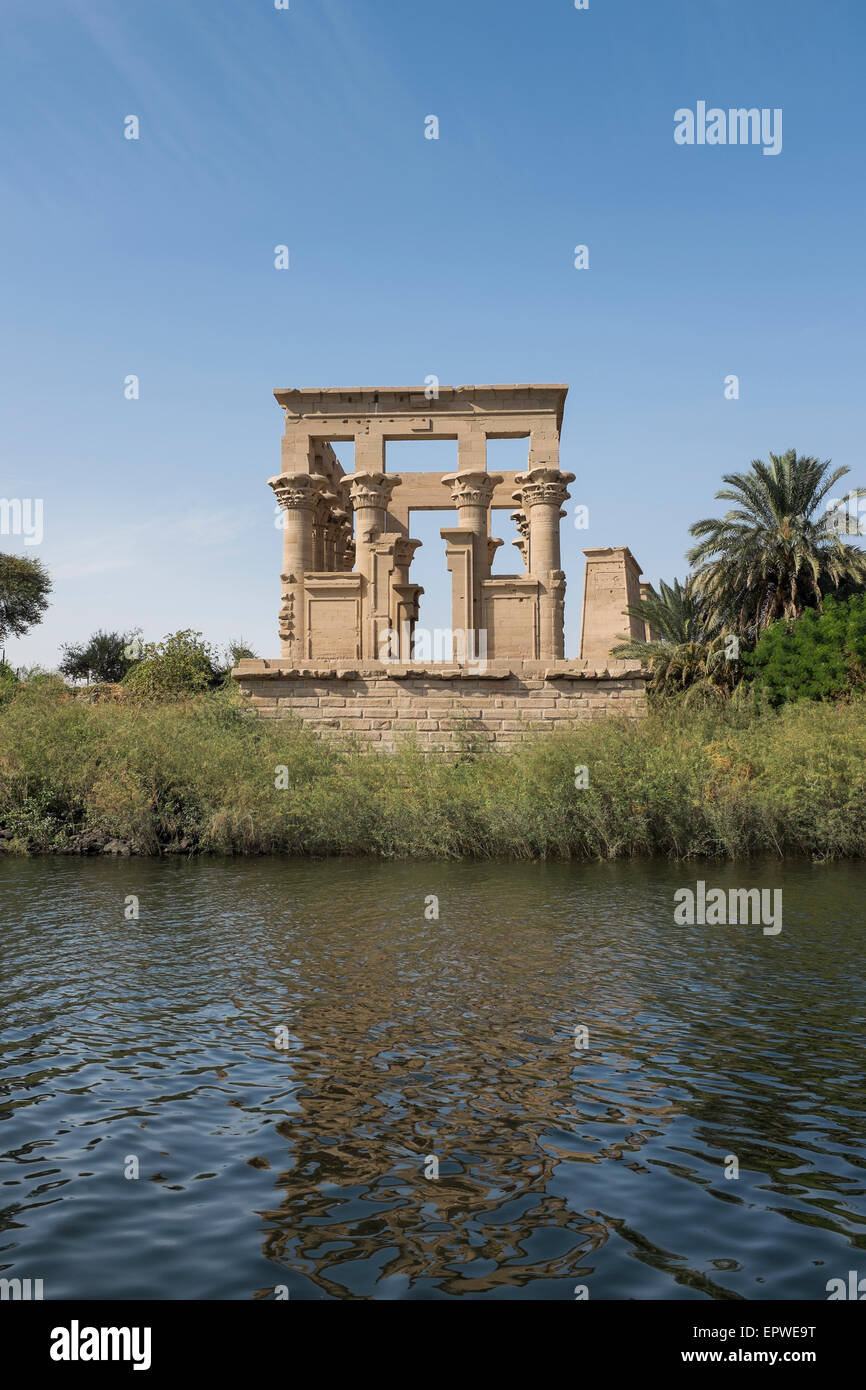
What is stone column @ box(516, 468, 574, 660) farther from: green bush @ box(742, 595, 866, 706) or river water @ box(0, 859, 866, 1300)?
river water @ box(0, 859, 866, 1300)

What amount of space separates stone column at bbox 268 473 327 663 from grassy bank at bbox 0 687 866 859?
780 centimetres

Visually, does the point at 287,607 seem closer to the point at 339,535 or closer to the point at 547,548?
the point at 339,535

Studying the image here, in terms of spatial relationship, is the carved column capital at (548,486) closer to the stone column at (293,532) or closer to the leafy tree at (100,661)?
the stone column at (293,532)

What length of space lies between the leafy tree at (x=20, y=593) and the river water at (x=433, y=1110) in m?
39.6

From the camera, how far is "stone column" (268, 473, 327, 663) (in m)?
30.8

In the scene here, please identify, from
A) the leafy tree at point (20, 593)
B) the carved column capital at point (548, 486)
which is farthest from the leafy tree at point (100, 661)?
the carved column capital at point (548, 486)

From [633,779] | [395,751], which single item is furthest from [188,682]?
[633,779]

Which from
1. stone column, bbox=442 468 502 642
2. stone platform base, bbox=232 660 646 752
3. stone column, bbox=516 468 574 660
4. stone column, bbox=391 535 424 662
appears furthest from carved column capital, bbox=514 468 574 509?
stone platform base, bbox=232 660 646 752

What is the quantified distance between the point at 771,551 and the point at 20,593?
32413 mm

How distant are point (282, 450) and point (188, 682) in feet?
28.4

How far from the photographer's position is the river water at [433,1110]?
4.44 meters

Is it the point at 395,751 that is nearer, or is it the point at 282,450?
the point at 395,751
